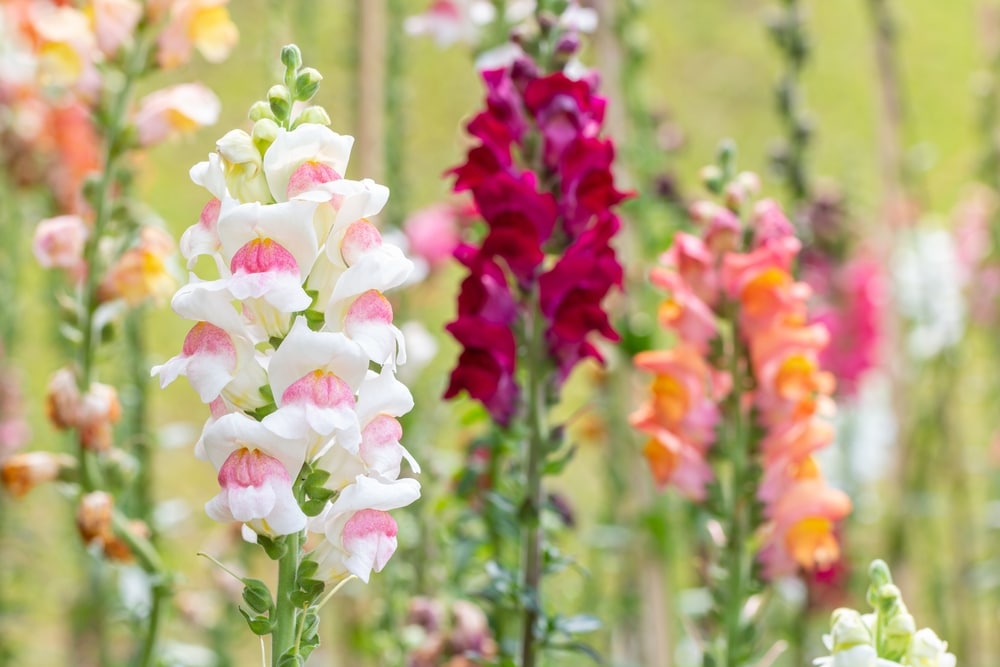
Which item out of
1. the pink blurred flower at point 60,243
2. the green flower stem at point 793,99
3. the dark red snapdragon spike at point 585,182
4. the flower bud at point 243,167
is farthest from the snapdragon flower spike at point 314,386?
the green flower stem at point 793,99

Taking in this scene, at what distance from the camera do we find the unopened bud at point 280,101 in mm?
791

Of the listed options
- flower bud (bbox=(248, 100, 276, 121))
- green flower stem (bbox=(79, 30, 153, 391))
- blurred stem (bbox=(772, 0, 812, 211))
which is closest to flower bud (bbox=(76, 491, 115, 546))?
green flower stem (bbox=(79, 30, 153, 391))

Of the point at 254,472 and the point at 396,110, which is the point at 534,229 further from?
the point at 396,110

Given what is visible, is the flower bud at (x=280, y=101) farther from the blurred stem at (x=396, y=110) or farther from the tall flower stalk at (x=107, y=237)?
the blurred stem at (x=396, y=110)

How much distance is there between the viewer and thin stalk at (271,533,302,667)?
795mm

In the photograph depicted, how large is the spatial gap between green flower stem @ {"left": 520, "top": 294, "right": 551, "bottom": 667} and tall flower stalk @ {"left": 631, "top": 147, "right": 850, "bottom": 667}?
0.17m

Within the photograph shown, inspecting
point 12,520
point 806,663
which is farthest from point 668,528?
point 12,520

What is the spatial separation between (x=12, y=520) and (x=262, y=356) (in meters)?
1.64

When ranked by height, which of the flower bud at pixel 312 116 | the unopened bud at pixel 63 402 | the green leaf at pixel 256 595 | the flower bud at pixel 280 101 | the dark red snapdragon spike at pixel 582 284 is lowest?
the green leaf at pixel 256 595

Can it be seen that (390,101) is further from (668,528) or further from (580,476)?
(580,476)

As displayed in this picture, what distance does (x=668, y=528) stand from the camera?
179 cm

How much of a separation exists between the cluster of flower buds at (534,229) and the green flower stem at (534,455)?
0.4 inches

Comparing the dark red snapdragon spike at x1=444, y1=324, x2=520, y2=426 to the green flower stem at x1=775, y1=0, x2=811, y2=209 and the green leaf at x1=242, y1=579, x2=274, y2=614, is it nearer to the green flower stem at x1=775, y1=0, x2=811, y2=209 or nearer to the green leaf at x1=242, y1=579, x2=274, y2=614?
the green leaf at x1=242, y1=579, x2=274, y2=614

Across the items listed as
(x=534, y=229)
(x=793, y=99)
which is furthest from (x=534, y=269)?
(x=793, y=99)
